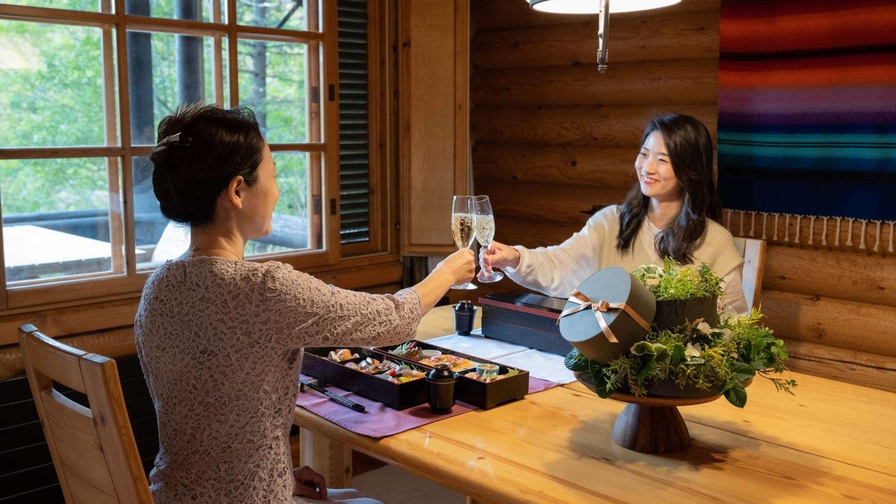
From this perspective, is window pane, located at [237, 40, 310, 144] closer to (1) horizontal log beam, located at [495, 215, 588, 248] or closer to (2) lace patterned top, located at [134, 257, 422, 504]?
(1) horizontal log beam, located at [495, 215, 588, 248]

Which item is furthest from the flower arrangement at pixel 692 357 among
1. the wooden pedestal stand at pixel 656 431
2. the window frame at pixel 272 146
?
the window frame at pixel 272 146

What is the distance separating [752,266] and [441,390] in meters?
1.41

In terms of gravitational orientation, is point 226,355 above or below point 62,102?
below

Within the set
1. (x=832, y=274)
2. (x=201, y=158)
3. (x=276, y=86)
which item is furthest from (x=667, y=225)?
(x=201, y=158)

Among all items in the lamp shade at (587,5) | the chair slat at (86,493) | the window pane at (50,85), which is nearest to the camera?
the chair slat at (86,493)

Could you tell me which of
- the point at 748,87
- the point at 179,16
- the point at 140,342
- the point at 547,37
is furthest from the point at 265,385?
the point at 547,37

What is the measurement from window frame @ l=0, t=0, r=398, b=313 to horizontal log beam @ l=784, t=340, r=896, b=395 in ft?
5.95

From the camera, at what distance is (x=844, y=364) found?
3148 mm

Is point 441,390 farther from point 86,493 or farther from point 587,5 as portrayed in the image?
point 587,5

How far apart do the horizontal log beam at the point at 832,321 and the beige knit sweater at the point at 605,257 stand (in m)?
0.61

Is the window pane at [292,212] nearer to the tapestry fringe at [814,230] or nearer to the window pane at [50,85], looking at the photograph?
the window pane at [50,85]

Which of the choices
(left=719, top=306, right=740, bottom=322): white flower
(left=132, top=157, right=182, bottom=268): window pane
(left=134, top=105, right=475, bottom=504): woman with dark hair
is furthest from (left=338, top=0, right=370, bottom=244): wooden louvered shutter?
(left=719, top=306, right=740, bottom=322): white flower

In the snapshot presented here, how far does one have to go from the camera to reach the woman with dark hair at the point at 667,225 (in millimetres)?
2809

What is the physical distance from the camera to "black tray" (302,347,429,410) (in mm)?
1850
